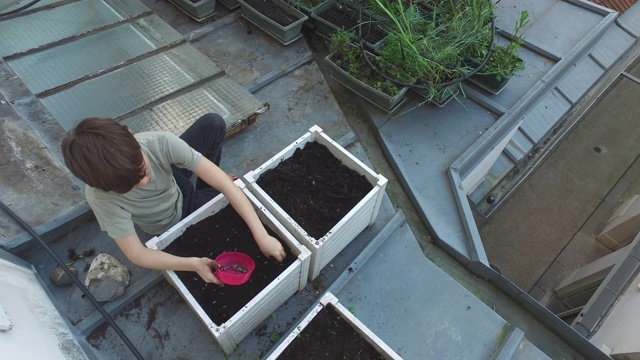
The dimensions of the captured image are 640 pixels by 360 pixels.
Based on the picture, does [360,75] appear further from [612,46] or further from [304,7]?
[612,46]

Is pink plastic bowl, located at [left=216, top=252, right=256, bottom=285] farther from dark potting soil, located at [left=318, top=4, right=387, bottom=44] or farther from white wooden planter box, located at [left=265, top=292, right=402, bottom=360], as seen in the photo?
dark potting soil, located at [left=318, top=4, right=387, bottom=44]

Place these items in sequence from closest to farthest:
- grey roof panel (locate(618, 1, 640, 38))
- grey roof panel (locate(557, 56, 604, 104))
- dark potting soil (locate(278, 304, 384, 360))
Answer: dark potting soil (locate(278, 304, 384, 360)), grey roof panel (locate(557, 56, 604, 104)), grey roof panel (locate(618, 1, 640, 38))

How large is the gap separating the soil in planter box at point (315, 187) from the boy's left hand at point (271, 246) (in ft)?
0.61

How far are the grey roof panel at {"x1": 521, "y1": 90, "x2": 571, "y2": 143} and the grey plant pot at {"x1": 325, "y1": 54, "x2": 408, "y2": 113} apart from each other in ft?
5.32

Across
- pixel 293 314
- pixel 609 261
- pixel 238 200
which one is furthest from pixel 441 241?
pixel 609 261

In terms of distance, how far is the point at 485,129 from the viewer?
2859 millimetres

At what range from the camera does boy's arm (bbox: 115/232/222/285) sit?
1584 millimetres

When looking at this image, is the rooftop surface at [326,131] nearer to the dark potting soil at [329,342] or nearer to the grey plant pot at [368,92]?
the grey plant pot at [368,92]

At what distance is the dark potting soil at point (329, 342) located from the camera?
5.34 feet

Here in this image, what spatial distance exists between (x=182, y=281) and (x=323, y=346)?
28.8 inches

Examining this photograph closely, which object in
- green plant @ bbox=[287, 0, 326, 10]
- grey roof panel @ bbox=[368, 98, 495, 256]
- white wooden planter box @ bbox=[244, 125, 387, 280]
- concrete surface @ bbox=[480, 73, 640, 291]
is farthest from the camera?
concrete surface @ bbox=[480, 73, 640, 291]

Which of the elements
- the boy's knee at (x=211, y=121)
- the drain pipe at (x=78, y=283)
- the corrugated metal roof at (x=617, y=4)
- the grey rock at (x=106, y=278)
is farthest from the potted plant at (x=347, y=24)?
the corrugated metal roof at (x=617, y=4)

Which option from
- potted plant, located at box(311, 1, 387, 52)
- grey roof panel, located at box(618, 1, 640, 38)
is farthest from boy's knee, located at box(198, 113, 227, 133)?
grey roof panel, located at box(618, 1, 640, 38)

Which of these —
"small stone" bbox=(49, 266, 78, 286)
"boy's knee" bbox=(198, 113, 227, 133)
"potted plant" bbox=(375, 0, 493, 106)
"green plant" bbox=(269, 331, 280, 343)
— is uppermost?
"potted plant" bbox=(375, 0, 493, 106)
